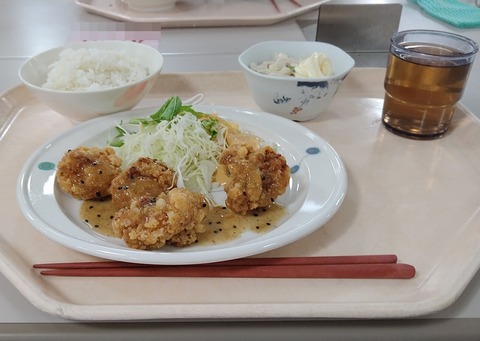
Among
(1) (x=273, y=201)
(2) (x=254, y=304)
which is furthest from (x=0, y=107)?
(2) (x=254, y=304)

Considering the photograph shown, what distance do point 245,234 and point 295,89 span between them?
50 cm

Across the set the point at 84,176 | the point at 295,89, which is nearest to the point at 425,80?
the point at 295,89

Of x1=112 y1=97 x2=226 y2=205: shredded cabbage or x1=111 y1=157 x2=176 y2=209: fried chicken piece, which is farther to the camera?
x1=112 y1=97 x2=226 y2=205: shredded cabbage

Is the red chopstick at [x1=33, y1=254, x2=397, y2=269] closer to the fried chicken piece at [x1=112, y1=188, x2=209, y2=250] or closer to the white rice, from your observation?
the fried chicken piece at [x1=112, y1=188, x2=209, y2=250]

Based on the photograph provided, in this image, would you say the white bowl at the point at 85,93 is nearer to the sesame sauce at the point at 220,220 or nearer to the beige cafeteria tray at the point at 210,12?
the sesame sauce at the point at 220,220

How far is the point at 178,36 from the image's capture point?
2.02m

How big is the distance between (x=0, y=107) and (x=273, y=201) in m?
0.86

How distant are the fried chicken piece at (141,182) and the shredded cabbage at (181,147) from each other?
0.07m

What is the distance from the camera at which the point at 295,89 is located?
49.7 inches

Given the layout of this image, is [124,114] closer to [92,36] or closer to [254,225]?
[254,225]

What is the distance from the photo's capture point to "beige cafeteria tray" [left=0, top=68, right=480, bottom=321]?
74 centimetres

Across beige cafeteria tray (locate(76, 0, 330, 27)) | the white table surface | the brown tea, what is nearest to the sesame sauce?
the white table surface

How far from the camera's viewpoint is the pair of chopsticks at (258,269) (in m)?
0.81

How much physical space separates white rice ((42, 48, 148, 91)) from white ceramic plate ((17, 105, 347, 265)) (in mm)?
114
